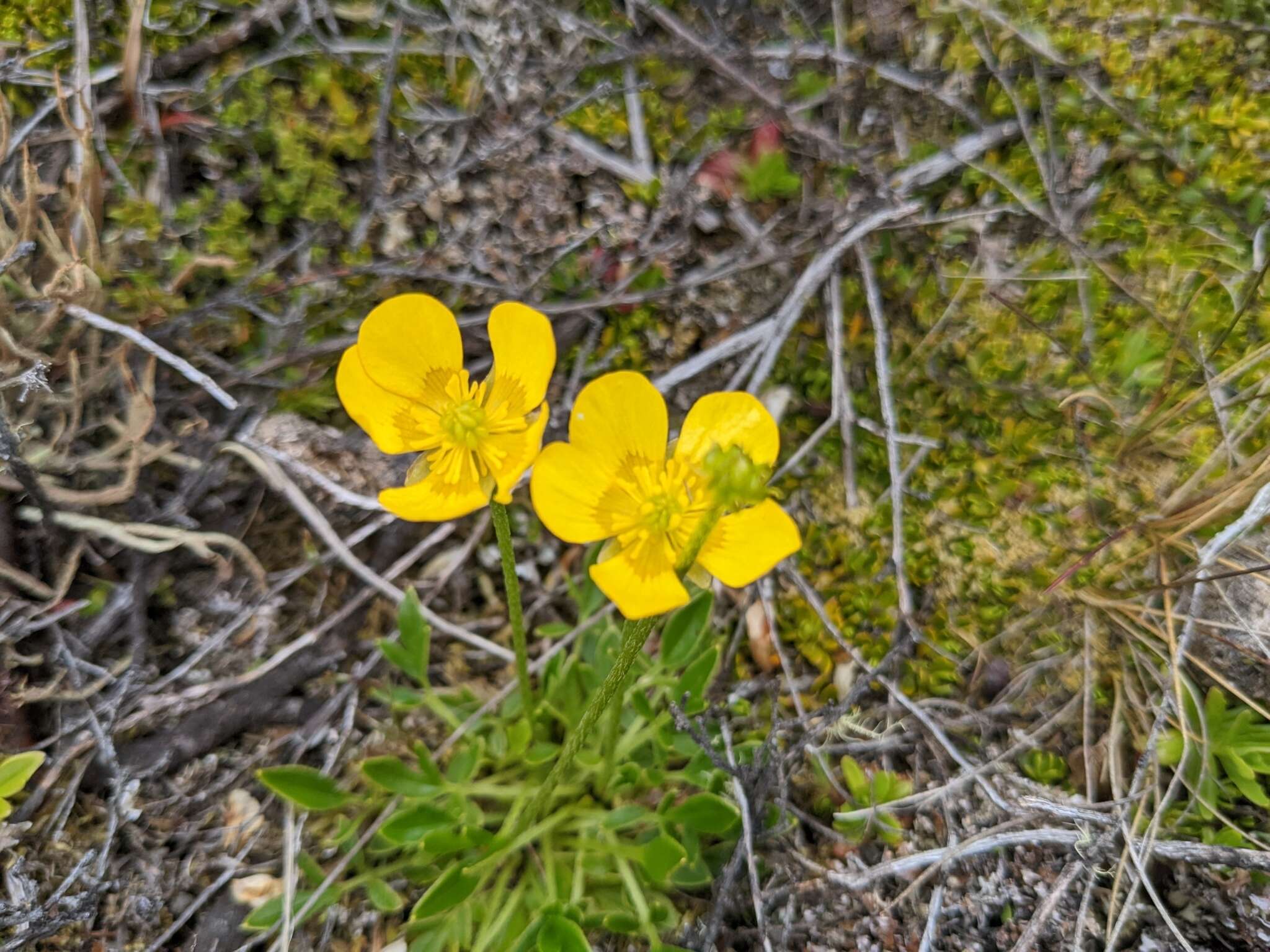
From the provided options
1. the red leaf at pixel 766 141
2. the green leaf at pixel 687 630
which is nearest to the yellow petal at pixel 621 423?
the green leaf at pixel 687 630

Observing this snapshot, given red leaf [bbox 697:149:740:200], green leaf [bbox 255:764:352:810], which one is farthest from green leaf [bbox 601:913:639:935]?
red leaf [bbox 697:149:740:200]

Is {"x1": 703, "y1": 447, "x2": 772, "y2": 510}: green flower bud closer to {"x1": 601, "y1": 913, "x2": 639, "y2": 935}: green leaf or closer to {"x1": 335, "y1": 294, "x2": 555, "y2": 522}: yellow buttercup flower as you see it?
{"x1": 335, "y1": 294, "x2": 555, "y2": 522}: yellow buttercup flower

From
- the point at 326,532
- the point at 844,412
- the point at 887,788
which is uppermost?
the point at 844,412

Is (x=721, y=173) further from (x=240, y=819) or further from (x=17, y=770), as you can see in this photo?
(x=17, y=770)

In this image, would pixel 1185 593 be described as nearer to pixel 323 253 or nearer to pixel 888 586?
pixel 888 586

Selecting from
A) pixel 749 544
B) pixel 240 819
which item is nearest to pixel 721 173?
pixel 749 544

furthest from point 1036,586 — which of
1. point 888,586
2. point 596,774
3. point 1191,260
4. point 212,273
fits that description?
point 212,273

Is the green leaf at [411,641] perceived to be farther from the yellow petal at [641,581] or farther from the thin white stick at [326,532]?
the yellow petal at [641,581]
